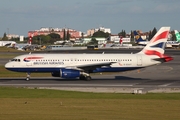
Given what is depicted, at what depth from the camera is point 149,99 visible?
29.9 metres

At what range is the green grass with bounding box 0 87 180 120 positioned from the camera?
22203mm

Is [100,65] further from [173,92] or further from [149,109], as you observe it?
[149,109]

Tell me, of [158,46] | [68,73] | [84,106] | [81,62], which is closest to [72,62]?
[81,62]

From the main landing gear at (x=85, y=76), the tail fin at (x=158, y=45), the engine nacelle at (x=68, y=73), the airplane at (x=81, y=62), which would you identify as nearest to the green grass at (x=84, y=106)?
the engine nacelle at (x=68, y=73)

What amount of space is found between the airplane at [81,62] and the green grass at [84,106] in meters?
12.3

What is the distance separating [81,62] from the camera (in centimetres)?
4750

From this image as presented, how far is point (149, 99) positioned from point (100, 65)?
56.5ft

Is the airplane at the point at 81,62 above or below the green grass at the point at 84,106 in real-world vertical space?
above

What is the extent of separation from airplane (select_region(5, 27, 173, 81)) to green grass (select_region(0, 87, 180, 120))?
1225 centimetres

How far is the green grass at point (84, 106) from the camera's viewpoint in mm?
22203

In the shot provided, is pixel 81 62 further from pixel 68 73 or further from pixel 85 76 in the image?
pixel 68 73

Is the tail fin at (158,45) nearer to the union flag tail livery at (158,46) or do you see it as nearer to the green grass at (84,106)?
the union flag tail livery at (158,46)

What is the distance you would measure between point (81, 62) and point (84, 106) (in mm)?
21574

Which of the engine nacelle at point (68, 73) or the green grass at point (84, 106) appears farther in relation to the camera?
the engine nacelle at point (68, 73)
